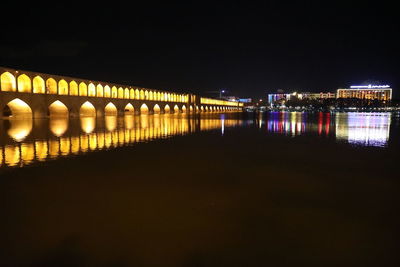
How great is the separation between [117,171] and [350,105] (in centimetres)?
9684

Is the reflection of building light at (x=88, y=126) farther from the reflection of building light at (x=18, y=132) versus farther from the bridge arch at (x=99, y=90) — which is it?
the bridge arch at (x=99, y=90)

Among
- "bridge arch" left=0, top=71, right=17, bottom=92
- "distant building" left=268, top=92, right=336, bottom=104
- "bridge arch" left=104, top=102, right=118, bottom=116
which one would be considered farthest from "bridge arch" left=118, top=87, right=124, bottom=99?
"distant building" left=268, top=92, right=336, bottom=104

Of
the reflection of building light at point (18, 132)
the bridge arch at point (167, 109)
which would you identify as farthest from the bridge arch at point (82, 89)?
the bridge arch at point (167, 109)

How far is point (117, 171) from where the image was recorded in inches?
243

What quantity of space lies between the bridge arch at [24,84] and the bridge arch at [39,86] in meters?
1.41

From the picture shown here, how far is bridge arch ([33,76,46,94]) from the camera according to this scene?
88.6 feet

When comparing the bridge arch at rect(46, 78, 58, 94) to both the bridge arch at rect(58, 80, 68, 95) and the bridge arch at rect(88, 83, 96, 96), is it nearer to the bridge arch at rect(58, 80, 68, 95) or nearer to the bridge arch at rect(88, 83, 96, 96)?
the bridge arch at rect(58, 80, 68, 95)

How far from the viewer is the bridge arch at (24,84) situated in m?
24.9

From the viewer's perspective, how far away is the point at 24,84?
25375 mm

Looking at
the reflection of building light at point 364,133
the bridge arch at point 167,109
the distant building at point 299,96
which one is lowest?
the reflection of building light at point 364,133

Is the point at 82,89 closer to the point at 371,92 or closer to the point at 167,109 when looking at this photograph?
the point at 167,109

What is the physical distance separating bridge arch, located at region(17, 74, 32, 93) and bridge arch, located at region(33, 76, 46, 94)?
141 centimetres

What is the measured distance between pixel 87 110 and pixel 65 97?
5010mm

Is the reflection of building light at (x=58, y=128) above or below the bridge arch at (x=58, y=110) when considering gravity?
below
